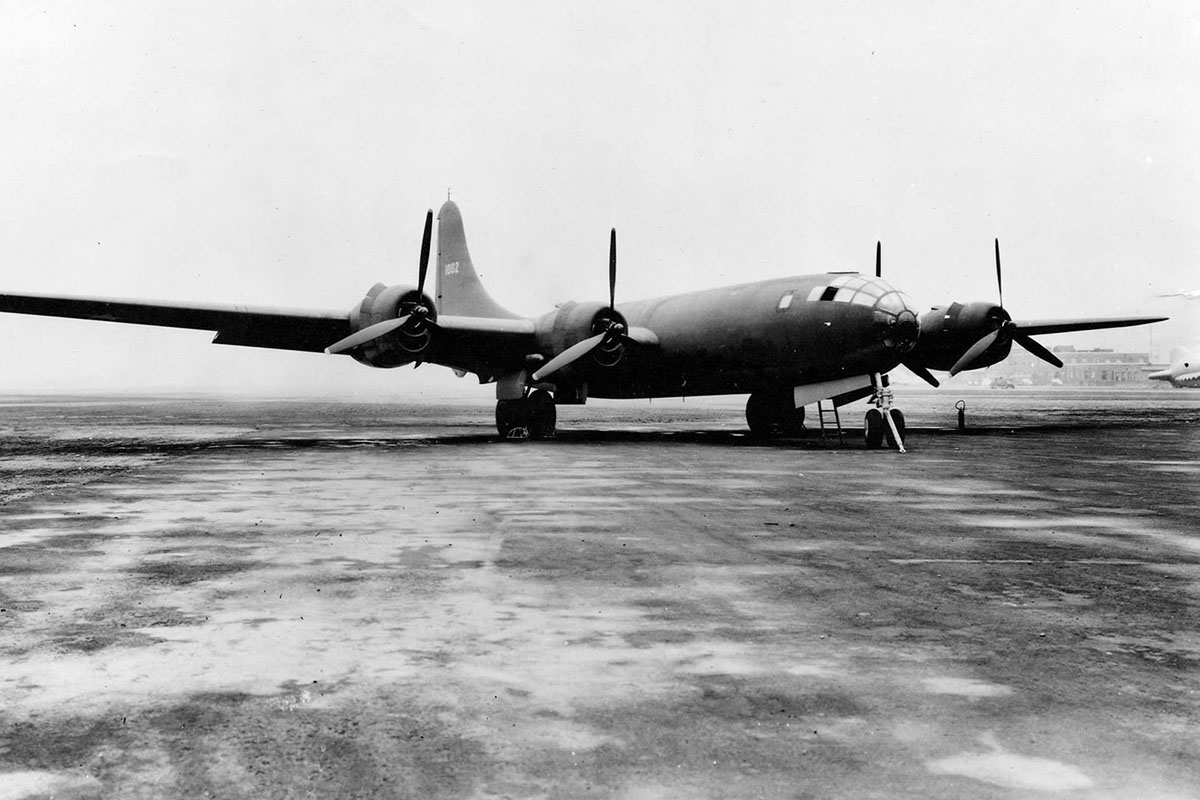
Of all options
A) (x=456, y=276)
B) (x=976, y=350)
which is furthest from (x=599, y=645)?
(x=456, y=276)

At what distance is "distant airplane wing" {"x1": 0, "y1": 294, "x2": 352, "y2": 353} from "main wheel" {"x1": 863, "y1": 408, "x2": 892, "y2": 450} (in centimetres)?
1169

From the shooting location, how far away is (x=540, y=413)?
85.5 ft

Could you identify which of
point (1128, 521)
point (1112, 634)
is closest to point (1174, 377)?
point (1128, 521)

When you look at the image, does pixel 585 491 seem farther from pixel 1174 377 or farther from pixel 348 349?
pixel 1174 377

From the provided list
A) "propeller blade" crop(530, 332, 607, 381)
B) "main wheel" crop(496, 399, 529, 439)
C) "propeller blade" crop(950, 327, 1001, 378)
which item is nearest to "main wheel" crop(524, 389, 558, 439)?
"main wheel" crop(496, 399, 529, 439)

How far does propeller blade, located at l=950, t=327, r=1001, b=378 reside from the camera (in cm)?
2652

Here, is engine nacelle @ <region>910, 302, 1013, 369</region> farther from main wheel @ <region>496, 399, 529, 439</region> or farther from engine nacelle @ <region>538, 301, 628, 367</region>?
main wheel @ <region>496, 399, 529, 439</region>

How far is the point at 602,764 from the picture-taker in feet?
12.6

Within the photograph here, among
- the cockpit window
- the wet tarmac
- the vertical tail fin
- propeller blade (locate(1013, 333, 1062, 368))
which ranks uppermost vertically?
the vertical tail fin

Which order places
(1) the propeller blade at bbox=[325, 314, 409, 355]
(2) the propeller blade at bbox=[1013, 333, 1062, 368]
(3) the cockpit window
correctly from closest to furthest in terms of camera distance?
1. (3) the cockpit window
2. (1) the propeller blade at bbox=[325, 314, 409, 355]
3. (2) the propeller blade at bbox=[1013, 333, 1062, 368]

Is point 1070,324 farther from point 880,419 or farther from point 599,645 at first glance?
point 599,645

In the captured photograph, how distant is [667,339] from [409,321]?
6.33 meters

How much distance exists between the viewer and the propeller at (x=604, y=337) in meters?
23.7

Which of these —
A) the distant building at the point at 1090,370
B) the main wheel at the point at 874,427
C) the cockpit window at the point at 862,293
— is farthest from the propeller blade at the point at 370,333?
the distant building at the point at 1090,370
